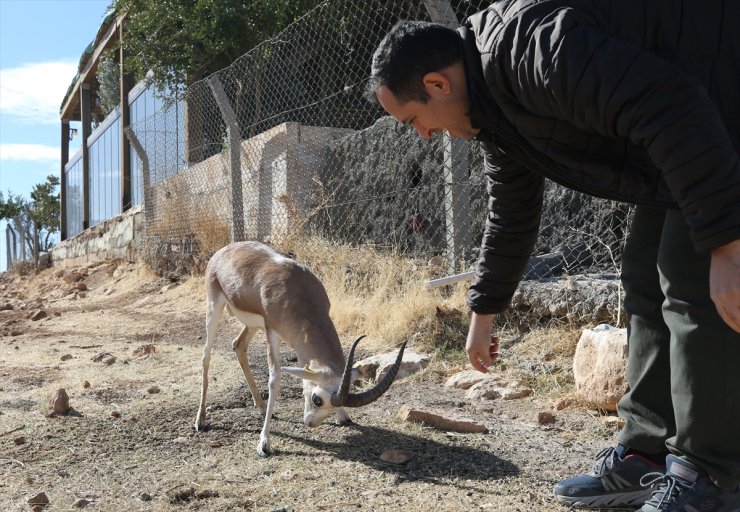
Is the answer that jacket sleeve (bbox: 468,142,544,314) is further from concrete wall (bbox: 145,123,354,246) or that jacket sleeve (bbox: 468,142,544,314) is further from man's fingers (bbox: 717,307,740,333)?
concrete wall (bbox: 145,123,354,246)

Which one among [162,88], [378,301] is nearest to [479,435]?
[378,301]

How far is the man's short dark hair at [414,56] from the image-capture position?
7.27 feet

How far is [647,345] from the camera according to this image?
267cm

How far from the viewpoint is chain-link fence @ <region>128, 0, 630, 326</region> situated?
5895 mm

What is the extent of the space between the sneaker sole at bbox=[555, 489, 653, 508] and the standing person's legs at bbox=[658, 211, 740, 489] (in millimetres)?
630

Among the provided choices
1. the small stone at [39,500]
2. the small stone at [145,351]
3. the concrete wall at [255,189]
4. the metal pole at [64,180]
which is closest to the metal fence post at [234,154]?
the concrete wall at [255,189]

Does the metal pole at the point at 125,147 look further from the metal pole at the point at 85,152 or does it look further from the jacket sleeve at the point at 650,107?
the jacket sleeve at the point at 650,107

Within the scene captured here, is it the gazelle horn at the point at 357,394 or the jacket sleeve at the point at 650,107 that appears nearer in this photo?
the jacket sleeve at the point at 650,107

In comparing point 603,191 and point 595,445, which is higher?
point 603,191

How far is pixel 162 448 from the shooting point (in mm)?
4191

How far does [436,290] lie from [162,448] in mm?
2739

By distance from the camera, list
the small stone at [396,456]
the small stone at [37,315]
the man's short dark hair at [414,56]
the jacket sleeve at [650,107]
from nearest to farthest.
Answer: the jacket sleeve at [650,107] < the man's short dark hair at [414,56] < the small stone at [396,456] < the small stone at [37,315]

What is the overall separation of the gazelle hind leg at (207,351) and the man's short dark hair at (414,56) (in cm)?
288

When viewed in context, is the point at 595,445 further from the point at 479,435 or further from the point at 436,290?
the point at 436,290
